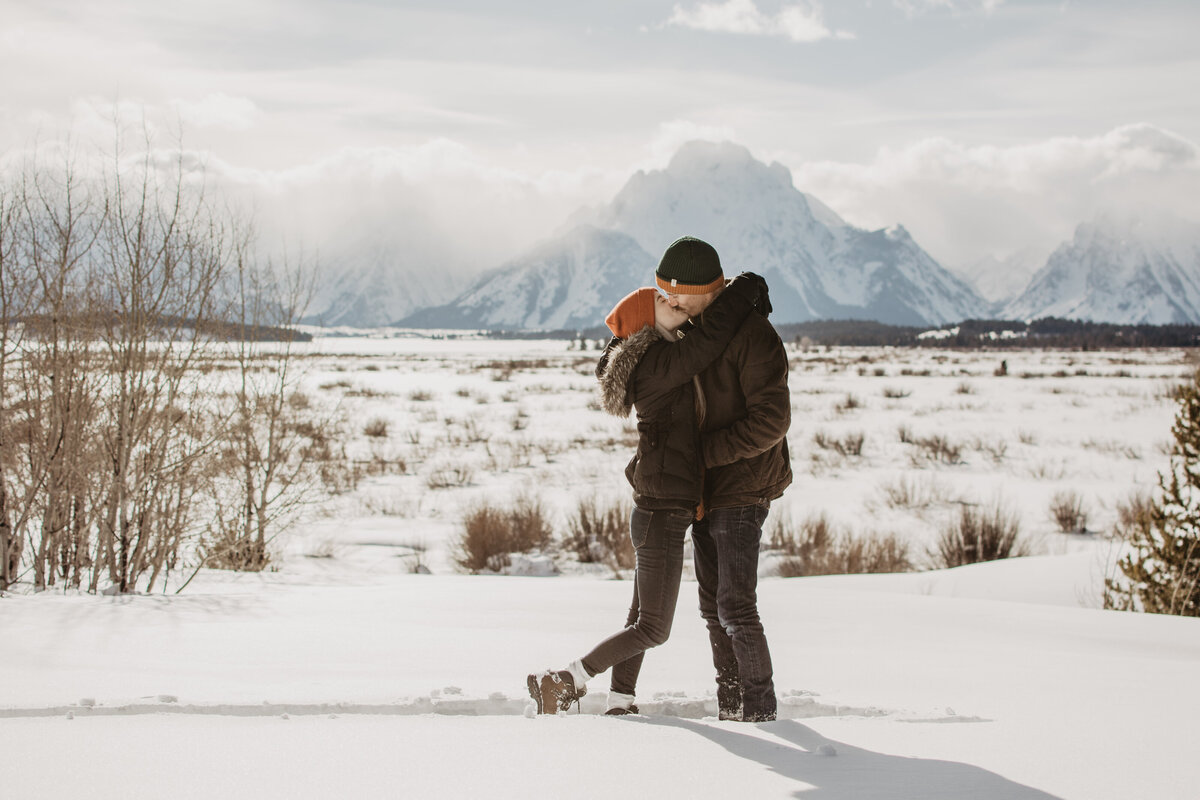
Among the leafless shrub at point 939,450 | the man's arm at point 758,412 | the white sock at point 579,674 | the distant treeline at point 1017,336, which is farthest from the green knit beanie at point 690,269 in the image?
the distant treeline at point 1017,336

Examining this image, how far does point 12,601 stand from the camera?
3.98m

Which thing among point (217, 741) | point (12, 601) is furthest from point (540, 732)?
point (12, 601)

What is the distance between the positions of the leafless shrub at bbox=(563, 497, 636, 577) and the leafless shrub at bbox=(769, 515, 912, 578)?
135cm

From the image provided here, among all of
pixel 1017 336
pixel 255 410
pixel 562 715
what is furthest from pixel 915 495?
pixel 1017 336

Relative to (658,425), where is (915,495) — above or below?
below

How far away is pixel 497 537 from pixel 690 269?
5.17 meters

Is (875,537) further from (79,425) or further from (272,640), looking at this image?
(79,425)

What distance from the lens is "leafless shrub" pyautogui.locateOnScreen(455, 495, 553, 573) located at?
707 centimetres

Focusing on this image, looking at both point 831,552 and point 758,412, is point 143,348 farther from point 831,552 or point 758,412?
point 831,552

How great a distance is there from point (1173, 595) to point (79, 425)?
675 centimetres

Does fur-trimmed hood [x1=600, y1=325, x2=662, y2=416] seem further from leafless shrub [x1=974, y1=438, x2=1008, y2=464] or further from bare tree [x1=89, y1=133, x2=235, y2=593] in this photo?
leafless shrub [x1=974, y1=438, x2=1008, y2=464]

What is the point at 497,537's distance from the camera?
7.22 meters

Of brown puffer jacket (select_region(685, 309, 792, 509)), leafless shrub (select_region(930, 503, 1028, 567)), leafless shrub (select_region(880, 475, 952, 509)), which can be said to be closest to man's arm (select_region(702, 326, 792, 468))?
brown puffer jacket (select_region(685, 309, 792, 509))

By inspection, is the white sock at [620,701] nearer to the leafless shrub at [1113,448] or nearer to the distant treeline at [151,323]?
the distant treeline at [151,323]
